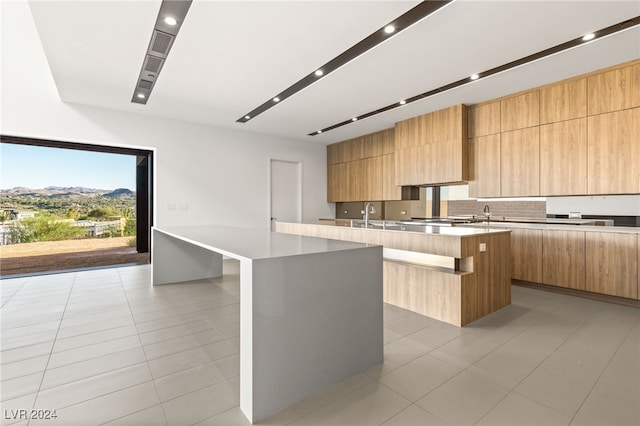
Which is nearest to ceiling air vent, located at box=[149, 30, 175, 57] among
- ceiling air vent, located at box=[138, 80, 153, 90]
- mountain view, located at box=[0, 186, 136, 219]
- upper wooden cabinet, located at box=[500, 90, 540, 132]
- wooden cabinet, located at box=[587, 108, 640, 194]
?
ceiling air vent, located at box=[138, 80, 153, 90]

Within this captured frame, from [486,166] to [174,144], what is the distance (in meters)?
5.15

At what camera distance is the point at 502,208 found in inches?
186

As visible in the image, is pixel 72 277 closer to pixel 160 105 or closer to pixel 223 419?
pixel 160 105

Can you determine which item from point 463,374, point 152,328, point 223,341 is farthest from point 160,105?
point 463,374

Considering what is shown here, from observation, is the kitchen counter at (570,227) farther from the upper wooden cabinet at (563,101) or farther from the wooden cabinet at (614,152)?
the upper wooden cabinet at (563,101)

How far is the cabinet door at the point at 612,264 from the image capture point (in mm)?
3066

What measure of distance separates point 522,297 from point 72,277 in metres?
5.95

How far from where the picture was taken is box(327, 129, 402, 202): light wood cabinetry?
6082mm

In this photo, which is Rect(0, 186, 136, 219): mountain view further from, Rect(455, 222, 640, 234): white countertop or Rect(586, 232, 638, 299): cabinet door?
Rect(586, 232, 638, 299): cabinet door

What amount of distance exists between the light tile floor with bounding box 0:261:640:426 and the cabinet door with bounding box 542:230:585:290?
391 mm

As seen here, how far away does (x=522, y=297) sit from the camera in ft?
11.3

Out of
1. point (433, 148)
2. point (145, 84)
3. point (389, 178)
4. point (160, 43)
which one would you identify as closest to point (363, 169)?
point (389, 178)

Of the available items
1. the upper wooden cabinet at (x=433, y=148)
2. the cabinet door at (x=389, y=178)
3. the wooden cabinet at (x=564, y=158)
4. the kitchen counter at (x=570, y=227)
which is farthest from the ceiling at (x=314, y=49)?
the kitchen counter at (x=570, y=227)

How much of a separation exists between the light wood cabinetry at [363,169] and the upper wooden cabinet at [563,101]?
96.6 inches
